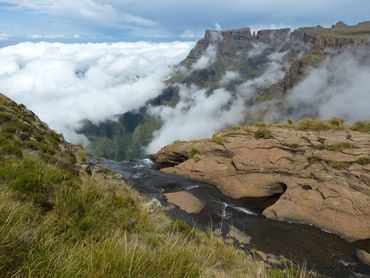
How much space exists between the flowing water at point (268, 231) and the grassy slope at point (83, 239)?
5676 millimetres

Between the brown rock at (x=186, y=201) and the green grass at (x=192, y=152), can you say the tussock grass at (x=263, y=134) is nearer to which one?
the green grass at (x=192, y=152)

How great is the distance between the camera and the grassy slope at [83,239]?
4742mm

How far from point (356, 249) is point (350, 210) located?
3868mm

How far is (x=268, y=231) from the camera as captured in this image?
2498cm

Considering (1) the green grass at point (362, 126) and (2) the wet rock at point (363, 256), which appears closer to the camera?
(2) the wet rock at point (363, 256)

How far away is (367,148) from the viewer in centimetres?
3086

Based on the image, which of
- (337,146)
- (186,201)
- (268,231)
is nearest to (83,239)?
(268,231)

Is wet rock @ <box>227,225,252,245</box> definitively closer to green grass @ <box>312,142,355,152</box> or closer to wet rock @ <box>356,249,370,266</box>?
wet rock @ <box>356,249,370,266</box>

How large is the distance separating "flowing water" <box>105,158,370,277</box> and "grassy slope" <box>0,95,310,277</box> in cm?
568

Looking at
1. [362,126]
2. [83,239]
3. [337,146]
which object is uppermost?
[83,239]

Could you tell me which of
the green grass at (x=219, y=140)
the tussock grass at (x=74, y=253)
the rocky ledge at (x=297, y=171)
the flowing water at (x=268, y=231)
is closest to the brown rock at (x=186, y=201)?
the flowing water at (x=268, y=231)

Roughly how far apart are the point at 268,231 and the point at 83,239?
1962 centimetres

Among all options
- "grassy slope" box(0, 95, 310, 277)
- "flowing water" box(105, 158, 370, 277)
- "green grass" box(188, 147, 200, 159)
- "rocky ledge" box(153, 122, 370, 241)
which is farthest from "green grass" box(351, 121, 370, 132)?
"grassy slope" box(0, 95, 310, 277)

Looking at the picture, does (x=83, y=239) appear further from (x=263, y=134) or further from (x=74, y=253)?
(x=263, y=134)
